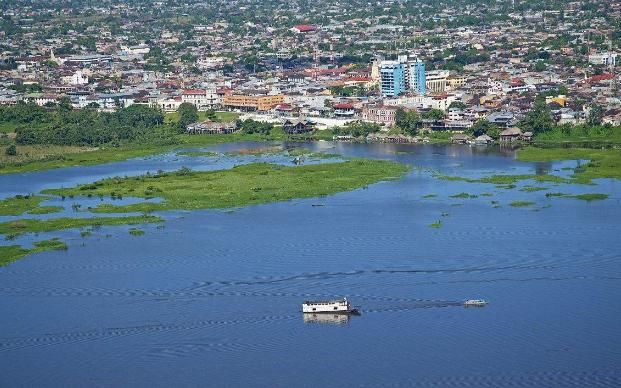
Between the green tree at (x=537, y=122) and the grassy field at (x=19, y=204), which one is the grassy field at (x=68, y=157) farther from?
the green tree at (x=537, y=122)

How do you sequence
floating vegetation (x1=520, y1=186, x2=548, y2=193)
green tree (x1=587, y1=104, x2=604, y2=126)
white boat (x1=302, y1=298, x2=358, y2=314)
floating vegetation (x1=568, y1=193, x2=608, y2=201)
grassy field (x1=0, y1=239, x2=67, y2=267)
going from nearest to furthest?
white boat (x1=302, y1=298, x2=358, y2=314), grassy field (x1=0, y1=239, x2=67, y2=267), floating vegetation (x1=568, y1=193, x2=608, y2=201), floating vegetation (x1=520, y1=186, x2=548, y2=193), green tree (x1=587, y1=104, x2=604, y2=126)

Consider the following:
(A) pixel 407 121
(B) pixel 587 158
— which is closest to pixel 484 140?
(A) pixel 407 121

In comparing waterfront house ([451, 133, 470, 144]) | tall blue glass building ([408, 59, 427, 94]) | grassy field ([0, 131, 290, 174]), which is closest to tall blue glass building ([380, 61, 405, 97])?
tall blue glass building ([408, 59, 427, 94])

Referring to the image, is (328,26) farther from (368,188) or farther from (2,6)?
(368,188)

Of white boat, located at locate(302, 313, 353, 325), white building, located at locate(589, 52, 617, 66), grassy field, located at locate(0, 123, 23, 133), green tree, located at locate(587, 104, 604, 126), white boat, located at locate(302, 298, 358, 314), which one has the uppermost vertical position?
white building, located at locate(589, 52, 617, 66)

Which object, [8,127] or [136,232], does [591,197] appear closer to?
[136,232]

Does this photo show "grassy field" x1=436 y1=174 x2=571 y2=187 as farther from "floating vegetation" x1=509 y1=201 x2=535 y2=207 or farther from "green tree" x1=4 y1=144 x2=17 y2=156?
"green tree" x1=4 y1=144 x2=17 y2=156
